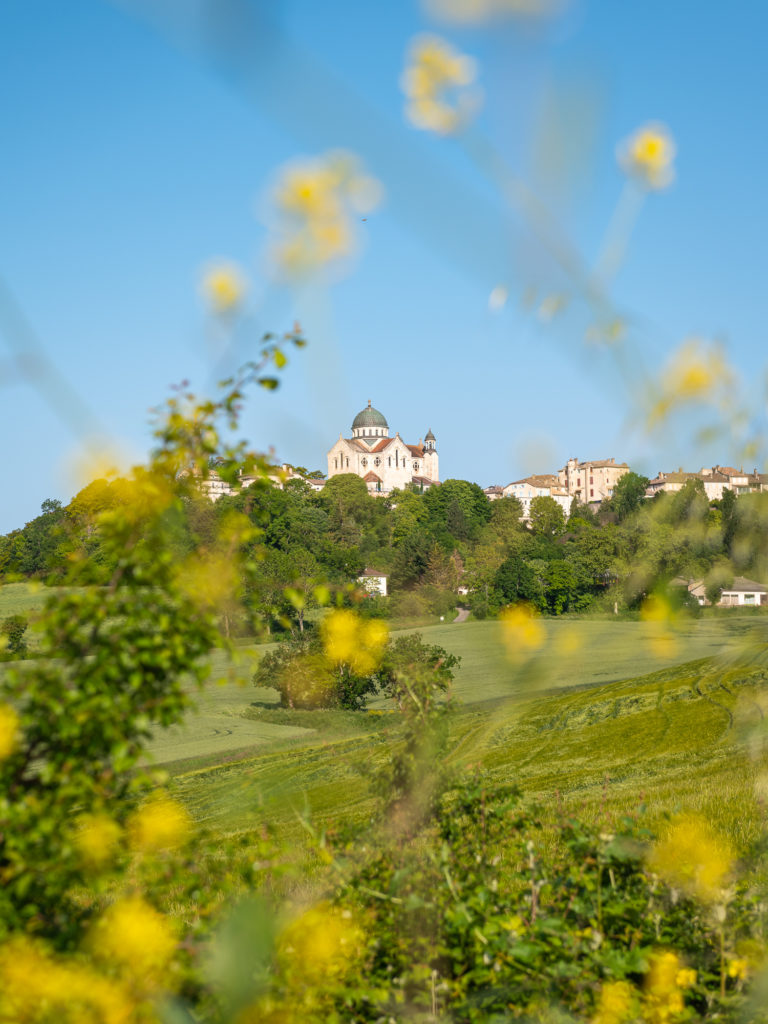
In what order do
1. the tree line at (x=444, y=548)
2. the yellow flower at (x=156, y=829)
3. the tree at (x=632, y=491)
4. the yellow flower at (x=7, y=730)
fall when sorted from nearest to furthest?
the yellow flower at (x=7, y=730) < the yellow flower at (x=156, y=829) < the tree line at (x=444, y=548) < the tree at (x=632, y=491)

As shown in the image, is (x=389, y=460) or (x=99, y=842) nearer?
(x=99, y=842)

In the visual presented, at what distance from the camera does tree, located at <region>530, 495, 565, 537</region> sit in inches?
1099

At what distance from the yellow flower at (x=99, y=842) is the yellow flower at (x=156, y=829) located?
0.17 metres

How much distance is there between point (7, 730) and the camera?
263cm

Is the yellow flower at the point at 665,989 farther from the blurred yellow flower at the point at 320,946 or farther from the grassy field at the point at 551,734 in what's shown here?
the blurred yellow flower at the point at 320,946

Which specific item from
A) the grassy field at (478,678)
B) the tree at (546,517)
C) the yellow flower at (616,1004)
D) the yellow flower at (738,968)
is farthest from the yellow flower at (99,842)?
the tree at (546,517)

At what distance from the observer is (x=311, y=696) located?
32250 mm

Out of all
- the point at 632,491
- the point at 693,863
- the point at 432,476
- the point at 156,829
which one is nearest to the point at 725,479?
the point at 693,863

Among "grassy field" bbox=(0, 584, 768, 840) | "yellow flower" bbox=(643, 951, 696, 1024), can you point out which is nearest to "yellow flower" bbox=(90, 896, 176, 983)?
"grassy field" bbox=(0, 584, 768, 840)

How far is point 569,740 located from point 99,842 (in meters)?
17.9

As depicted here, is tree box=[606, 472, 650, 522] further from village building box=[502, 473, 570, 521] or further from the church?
the church

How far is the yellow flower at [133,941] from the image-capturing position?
109 inches

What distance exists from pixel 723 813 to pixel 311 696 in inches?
1040

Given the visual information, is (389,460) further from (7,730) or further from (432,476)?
(7,730)
